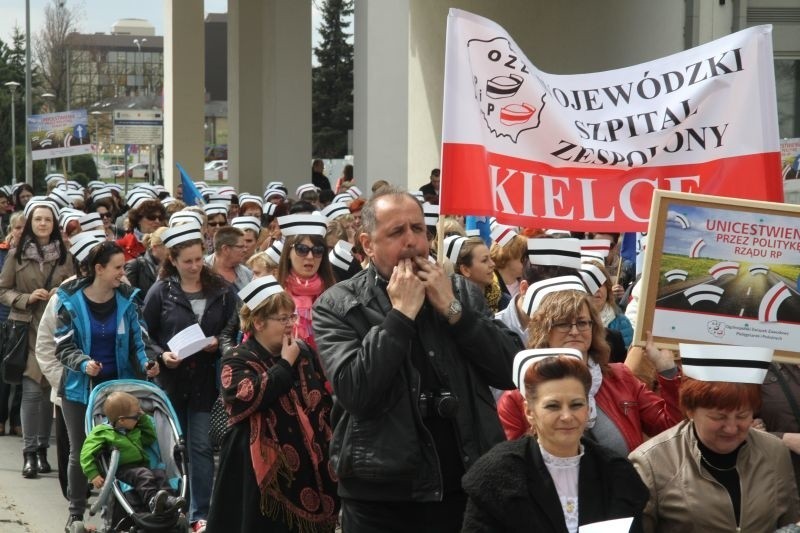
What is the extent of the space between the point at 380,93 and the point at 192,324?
46.6 ft

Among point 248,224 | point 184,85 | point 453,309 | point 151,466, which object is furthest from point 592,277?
point 184,85

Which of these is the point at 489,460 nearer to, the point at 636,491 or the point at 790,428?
the point at 636,491

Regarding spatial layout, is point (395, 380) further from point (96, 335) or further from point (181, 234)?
point (181, 234)

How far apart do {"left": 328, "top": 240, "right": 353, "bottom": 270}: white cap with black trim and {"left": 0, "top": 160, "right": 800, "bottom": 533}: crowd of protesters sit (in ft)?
3.61

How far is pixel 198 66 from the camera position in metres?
40.0

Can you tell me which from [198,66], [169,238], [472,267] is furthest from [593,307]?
[198,66]

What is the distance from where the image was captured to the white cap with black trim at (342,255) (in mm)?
10891

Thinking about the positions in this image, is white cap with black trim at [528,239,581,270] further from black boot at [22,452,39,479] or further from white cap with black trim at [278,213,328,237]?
black boot at [22,452,39,479]

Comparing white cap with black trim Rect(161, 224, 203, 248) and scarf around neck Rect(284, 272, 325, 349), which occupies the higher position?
white cap with black trim Rect(161, 224, 203, 248)

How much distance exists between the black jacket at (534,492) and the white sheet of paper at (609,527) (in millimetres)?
262

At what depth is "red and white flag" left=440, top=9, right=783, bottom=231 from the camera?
6984mm

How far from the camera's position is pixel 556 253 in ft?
25.2

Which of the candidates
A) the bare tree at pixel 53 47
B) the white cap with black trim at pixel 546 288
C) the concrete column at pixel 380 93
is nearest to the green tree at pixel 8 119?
the bare tree at pixel 53 47

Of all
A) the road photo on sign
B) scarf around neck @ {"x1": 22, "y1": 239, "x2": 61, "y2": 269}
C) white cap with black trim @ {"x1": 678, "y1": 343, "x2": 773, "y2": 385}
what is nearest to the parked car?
the road photo on sign
